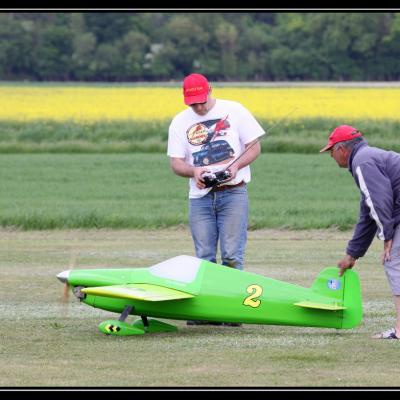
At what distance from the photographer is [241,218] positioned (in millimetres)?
9648

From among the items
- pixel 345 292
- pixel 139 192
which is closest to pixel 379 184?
pixel 345 292

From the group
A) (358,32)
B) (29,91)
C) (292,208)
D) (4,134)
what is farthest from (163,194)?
(358,32)

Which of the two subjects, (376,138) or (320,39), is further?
(320,39)

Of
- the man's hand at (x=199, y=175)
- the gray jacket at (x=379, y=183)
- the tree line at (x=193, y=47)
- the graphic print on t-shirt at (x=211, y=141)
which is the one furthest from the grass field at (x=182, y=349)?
the tree line at (x=193, y=47)

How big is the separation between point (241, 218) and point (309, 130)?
22.6 metres

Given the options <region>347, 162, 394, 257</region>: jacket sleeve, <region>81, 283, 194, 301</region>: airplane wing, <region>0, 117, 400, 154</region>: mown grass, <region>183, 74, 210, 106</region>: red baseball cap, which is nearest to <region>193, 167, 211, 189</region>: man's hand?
<region>183, 74, 210, 106</region>: red baseball cap

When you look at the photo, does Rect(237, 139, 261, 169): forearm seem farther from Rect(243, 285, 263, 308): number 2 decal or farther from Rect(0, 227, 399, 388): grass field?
Rect(0, 227, 399, 388): grass field

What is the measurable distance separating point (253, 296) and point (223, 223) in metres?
1.04

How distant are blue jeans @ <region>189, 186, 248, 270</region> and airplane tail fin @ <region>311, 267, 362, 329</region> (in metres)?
1.05

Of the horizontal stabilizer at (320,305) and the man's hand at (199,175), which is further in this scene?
the man's hand at (199,175)

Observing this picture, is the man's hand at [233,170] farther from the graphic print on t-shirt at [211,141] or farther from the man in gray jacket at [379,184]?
the man in gray jacket at [379,184]

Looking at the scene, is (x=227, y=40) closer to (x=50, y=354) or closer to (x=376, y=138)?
(x=376, y=138)

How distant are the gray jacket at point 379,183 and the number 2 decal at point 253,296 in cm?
105

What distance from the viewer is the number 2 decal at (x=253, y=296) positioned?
28.9 feet
